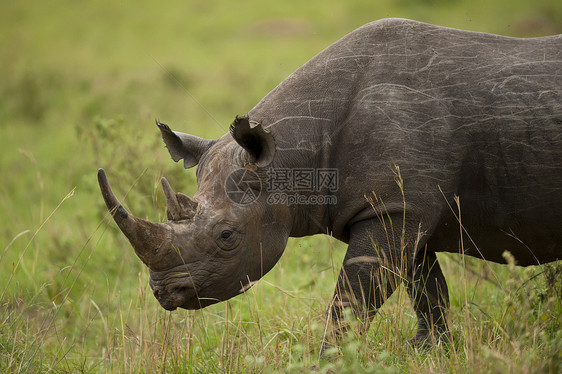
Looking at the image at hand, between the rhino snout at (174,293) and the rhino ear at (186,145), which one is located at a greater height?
the rhino ear at (186,145)

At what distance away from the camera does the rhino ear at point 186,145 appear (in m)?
4.25

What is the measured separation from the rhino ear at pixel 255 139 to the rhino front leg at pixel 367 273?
705 millimetres

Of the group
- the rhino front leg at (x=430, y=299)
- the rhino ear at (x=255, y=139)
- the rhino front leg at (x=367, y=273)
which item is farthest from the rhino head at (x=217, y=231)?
the rhino front leg at (x=430, y=299)

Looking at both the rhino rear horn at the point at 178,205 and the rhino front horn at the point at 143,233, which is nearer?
the rhino front horn at the point at 143,233

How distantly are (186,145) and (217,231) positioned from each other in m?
0.77

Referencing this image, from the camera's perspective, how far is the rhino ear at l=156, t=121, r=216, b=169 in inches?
167

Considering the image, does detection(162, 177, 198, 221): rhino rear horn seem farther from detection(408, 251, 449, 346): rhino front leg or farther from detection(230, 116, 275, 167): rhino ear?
detection(408, 251, 449, 346): rhino front leg

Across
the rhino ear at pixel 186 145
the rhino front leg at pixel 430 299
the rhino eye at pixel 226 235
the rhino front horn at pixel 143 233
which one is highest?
the rhino ear at pixel 186 145

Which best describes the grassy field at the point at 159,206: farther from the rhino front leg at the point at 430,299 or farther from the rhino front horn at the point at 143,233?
the rhino front horn at the point at 143,233

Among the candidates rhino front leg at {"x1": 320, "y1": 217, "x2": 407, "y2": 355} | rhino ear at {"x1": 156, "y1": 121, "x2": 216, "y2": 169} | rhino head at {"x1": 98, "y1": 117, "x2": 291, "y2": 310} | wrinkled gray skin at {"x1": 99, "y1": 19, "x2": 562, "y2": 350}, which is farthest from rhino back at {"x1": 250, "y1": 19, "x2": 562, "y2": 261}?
rhino ear at {"x1": 156, "y1": 121, "x2": 216, "y2": 169}

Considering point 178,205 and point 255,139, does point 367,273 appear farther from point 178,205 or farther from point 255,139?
point 178,205

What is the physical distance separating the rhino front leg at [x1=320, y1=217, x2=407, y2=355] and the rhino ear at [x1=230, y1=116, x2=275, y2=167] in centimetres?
71

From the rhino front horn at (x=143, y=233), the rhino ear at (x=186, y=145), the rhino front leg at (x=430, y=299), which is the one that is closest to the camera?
the rhino front horn at (x=143, y=233)

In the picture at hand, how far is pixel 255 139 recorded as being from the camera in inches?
149
